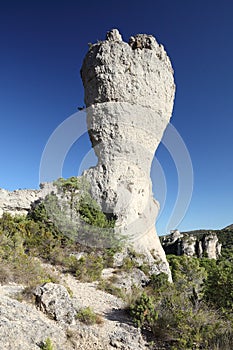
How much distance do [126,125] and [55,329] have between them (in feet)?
37.8

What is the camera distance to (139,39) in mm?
15469

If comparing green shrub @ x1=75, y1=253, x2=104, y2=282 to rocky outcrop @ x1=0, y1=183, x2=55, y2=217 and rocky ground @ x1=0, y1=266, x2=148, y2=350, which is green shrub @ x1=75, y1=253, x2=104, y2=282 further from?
→ rocky outcrop @ x1=0, y1=183, x2=55, y2=217

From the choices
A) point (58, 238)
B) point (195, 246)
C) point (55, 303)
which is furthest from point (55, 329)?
point (195, 246)

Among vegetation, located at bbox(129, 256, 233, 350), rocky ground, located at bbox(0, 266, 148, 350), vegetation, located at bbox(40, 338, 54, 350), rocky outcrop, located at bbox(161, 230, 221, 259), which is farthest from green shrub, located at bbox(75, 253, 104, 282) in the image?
rocky outcrop, located at bbox(161, 230, 221, 259)

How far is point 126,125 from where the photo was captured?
13984 millimetres

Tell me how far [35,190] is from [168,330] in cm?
1086

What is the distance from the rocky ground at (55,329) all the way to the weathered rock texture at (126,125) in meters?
7.63

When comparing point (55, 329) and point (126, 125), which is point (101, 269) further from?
point (126, 125)

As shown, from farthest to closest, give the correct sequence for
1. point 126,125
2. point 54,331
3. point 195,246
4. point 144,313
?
point 195,246, point 126,125, point 144,313, point 54,331

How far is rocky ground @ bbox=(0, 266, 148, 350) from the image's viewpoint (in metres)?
3.74

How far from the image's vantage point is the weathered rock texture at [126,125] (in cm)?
1313

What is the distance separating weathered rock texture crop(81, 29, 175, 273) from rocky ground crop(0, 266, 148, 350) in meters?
7.63

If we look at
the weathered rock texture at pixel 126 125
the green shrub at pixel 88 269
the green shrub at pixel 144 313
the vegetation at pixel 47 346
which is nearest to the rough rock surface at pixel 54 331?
the vegetation at pixel 47 346

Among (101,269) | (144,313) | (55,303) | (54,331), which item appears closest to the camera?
(54,331)
